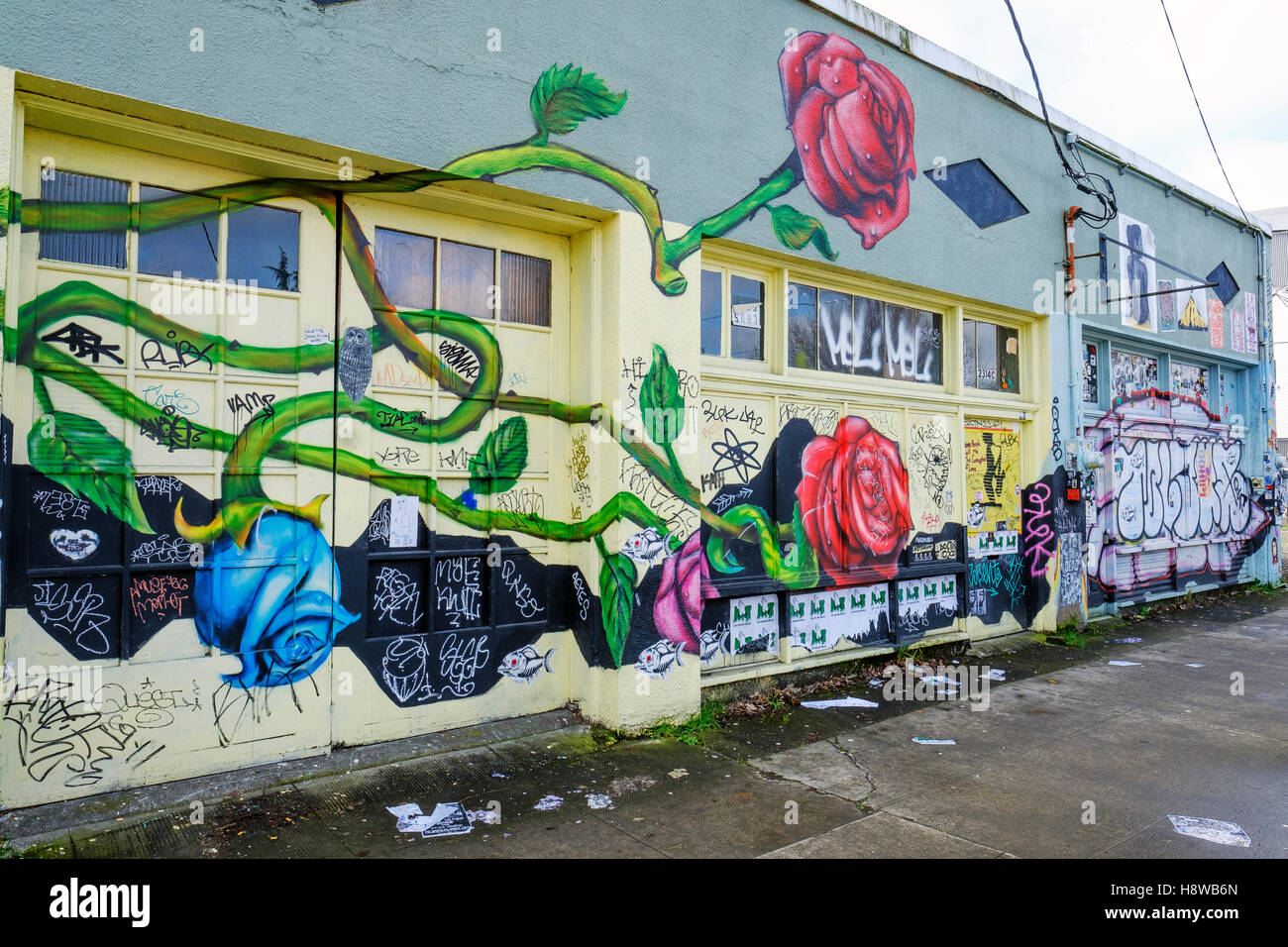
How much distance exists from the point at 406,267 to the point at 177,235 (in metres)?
1.13

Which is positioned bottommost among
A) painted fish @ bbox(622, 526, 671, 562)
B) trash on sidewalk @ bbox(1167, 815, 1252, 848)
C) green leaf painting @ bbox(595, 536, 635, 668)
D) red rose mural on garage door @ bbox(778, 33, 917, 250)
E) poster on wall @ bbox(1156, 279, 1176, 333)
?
trash on sidewalk @ bbox(1167, 815, 1252, 848)

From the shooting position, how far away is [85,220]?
3.81m

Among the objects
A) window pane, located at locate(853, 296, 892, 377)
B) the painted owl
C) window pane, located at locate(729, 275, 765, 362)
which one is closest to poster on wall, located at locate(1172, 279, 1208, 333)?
window pane, located at locate(853, 296, 892, 377)

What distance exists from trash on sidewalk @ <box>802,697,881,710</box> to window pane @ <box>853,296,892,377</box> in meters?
2.57

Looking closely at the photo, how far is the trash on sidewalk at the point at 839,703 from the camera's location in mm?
5867

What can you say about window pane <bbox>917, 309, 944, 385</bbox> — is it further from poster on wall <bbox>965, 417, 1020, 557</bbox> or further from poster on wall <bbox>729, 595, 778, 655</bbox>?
poster on wall <bbox>729, 595, 778, 655</bbox>

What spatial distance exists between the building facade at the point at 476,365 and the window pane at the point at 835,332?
0.10 ft

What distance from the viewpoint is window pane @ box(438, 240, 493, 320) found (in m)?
4.81

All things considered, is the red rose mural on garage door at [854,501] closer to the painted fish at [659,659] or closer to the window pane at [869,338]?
the window pane at [869,338]

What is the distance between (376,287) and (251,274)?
62 centimetres

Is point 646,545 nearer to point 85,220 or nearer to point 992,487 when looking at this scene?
point 85,220

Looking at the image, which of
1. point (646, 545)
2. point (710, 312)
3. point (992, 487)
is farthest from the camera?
point (992, 487)

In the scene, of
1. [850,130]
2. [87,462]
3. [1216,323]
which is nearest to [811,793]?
[87,462]

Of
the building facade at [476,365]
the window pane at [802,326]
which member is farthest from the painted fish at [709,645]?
the window pane at [802,326]
